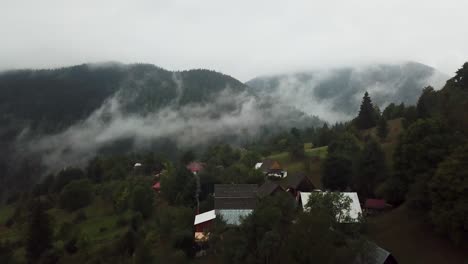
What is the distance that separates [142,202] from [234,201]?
18671mm

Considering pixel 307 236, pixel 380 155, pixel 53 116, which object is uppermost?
pixel 307 236

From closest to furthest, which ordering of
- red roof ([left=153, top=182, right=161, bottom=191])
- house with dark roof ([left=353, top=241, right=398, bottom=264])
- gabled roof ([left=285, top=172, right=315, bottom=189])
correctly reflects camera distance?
1. house with dark roof ([left=353, top=241, right=398, bottom=264])
2. gabled roof ([left=285, top=172, right=315, bottom=189])
3. red roof ([left=153, top=182, right=161, bottom=191])

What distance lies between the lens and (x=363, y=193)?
4203 centimetres

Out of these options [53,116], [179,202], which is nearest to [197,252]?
[179,202]

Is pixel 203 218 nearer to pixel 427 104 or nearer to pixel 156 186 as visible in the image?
pixel 156 186

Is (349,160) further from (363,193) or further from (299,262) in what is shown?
(299,262)

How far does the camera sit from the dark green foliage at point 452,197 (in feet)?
80.0

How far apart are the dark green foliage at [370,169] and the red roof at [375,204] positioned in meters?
3.11

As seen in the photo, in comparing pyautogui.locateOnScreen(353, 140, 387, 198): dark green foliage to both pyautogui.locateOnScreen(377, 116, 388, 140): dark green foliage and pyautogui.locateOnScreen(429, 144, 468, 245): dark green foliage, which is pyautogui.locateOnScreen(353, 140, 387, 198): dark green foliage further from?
pyautogui.locateOnScreen(377, 116, 388, 140): dark green foliage

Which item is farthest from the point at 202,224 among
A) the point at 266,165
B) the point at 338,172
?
the point at 266,165

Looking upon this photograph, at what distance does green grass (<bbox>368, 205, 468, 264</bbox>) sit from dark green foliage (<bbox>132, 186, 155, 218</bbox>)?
32449 mm

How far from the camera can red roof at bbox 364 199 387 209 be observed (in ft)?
123

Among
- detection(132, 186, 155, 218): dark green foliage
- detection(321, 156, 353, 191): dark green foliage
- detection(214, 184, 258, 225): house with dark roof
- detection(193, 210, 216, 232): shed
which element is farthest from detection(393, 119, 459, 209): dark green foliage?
detection(132, 186, 155, 218): dark green foliage

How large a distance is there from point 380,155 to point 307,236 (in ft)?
79.9
